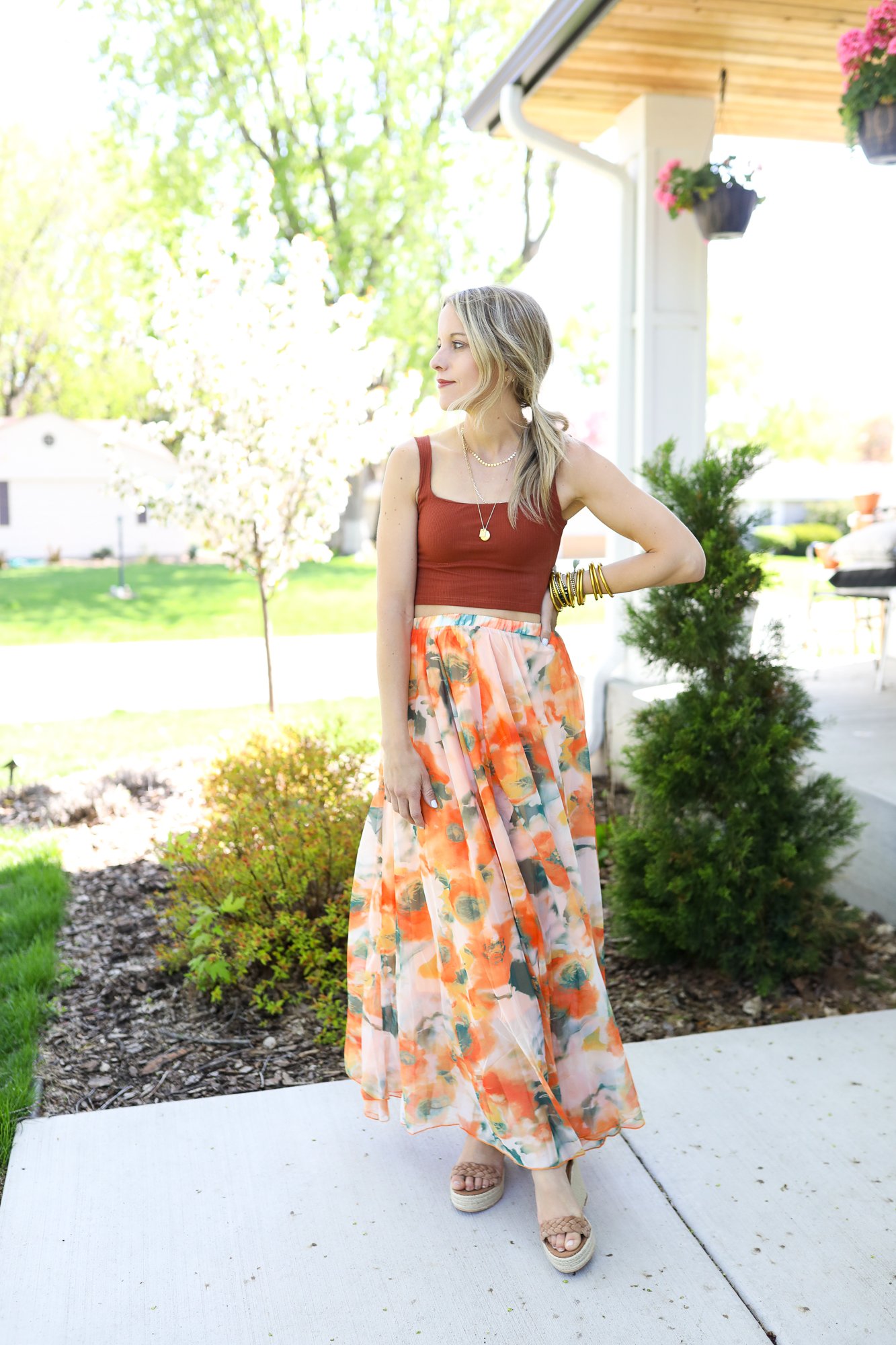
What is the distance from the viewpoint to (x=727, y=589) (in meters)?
3.41

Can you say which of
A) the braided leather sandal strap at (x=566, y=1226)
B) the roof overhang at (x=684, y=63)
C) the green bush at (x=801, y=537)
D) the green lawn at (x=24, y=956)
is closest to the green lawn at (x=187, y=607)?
the green bush at (x=801, y=537)

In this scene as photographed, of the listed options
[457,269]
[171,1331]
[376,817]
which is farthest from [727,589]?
[457,269]

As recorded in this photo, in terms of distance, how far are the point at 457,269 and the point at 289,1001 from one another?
20.8 meters

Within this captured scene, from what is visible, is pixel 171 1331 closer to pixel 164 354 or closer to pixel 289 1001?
pixel 289 1001

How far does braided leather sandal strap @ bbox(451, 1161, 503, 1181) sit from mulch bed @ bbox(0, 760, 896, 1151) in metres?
0.67

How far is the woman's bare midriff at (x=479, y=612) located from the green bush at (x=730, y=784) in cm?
119

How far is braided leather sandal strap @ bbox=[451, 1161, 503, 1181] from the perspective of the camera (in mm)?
2361

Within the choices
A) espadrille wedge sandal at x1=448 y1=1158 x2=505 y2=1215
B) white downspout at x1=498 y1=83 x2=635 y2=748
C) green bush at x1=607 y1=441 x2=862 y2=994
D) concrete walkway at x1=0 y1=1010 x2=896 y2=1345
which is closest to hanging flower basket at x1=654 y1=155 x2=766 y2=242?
white downspout at x1=498 y1=83 x2=635 y2=748

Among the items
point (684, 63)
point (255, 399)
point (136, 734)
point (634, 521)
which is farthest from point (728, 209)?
point (136, 734)

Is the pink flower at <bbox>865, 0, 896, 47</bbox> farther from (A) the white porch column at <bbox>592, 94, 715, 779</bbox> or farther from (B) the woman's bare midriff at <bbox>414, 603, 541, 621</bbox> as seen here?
(B) the woman's bare midriff at <bbox>414, 603, 541, 621</bbox>

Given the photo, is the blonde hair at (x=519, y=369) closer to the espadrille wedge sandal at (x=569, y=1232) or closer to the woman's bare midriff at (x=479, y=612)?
the woman's bare midriff at (x=479, y=612)

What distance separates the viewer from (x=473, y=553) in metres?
2.24

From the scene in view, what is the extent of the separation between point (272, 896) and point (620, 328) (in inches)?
139

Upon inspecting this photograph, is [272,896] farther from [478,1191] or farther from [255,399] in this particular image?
[255,399]
